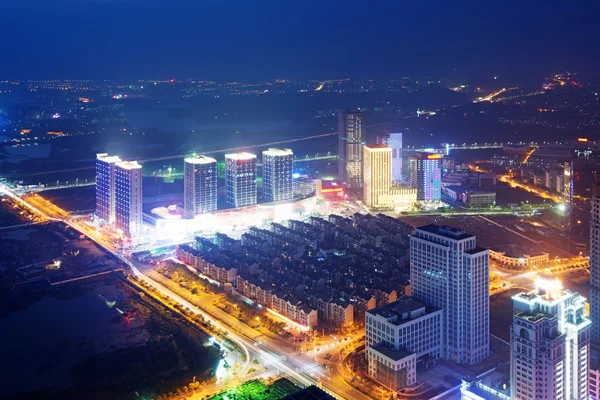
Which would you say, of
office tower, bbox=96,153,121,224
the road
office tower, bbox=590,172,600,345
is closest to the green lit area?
the road

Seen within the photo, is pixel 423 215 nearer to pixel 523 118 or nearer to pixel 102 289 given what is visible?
pixel 102 289

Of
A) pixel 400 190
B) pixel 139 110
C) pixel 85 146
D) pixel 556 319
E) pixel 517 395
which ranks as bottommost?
pixel 517 395

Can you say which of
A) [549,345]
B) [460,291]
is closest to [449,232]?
[460,291]

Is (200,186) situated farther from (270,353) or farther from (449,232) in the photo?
(449,232)

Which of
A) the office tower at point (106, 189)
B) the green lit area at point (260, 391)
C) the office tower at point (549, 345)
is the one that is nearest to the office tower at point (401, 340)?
the green lit area at point (260, 391)

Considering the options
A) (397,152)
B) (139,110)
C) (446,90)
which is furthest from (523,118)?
(139,110)

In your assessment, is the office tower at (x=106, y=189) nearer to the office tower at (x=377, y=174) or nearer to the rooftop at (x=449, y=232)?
the office tower at (x=377, y=174)
